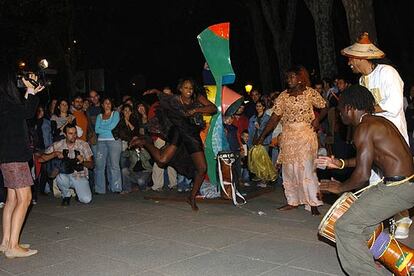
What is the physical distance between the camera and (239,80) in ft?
105

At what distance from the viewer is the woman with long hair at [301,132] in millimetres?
7293

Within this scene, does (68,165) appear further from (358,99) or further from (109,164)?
(358,99)

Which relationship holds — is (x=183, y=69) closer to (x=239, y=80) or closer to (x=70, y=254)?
(x=239, y=80)

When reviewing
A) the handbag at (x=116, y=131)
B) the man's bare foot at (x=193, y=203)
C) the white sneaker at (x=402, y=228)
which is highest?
the handbag at (x=116, y=131)

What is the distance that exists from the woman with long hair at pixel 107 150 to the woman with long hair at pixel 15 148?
406cm

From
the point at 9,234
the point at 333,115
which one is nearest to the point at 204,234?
the point at 9,234

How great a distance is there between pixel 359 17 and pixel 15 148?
20.6 ft

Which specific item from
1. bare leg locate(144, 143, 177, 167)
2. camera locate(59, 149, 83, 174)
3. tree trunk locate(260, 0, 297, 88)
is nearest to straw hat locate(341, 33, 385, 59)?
bare leg locate(144, 143, 177, 167)

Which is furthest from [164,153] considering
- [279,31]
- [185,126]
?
[279,31]

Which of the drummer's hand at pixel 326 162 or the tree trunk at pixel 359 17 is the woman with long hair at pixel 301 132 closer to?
the tree trunk at pixel 359 17

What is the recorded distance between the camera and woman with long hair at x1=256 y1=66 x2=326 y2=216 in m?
7.29

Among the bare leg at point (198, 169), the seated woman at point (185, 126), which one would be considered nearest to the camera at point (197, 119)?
the seated woman at point (185, 126)

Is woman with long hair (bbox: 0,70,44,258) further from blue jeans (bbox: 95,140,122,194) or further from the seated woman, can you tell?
blue jeans (bbox: 95,140,122,194)

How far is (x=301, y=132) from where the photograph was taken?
7.32 m
